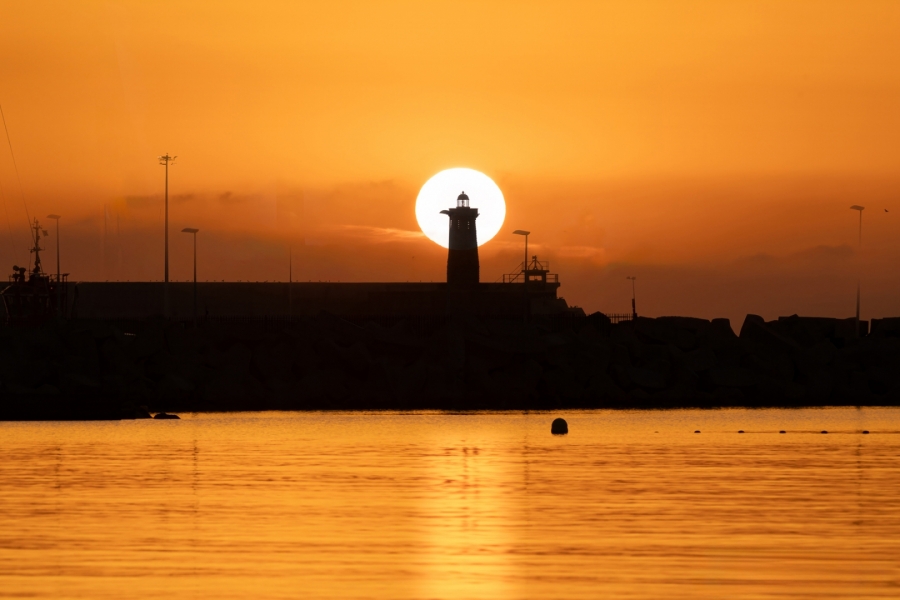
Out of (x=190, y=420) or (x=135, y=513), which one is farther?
(x=190, y=420)

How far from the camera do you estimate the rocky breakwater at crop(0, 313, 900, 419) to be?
2643 inches

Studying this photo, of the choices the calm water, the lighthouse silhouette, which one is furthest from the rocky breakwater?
the calm water

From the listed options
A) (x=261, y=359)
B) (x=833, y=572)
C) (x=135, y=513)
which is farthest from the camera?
(x=261, y=359)

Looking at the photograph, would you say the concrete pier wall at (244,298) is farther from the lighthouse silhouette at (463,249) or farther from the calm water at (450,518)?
the calm water at (450,518)

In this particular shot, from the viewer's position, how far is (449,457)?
37.7m

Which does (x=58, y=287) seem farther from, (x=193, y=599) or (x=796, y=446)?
(x=193, y=599)

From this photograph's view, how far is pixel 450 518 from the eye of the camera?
2383cm

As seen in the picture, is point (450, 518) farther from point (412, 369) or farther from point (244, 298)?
point (244, 298)

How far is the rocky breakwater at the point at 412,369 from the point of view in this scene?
6712 cm

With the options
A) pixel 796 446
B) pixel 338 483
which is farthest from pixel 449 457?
pixel 796 446

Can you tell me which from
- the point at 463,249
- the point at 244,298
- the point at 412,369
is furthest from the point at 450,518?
the point at 244,298

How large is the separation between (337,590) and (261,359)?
5317 cm

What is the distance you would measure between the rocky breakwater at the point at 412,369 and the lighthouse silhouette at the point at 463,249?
16.7 m

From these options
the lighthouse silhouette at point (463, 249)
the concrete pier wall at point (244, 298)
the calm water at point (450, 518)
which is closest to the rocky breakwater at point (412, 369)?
the lighthouse silhouette at point (463, 249)
